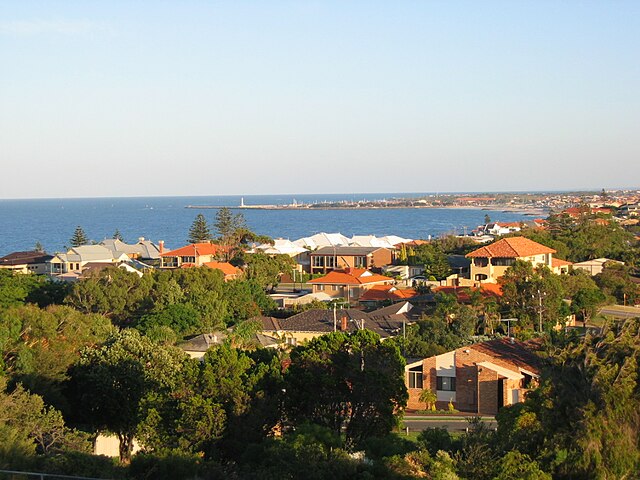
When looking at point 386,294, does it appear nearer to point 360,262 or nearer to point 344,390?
point 360,262

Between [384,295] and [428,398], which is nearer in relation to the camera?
[428,398]

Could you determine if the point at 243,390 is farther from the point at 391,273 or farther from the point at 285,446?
the point at 391,273

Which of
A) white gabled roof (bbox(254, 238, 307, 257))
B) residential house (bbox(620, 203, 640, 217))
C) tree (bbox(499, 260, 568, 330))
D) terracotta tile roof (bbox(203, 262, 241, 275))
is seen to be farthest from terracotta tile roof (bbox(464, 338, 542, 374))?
residential house (bbox(620, 203, 640, 217))

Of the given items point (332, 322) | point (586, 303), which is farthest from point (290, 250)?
point (586, 303)

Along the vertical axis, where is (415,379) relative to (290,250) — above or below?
below

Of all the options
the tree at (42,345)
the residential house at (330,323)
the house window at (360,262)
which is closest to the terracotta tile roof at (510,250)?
the residential house at (330,323)

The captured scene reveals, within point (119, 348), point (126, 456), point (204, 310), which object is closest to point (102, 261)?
point (204, 310)
